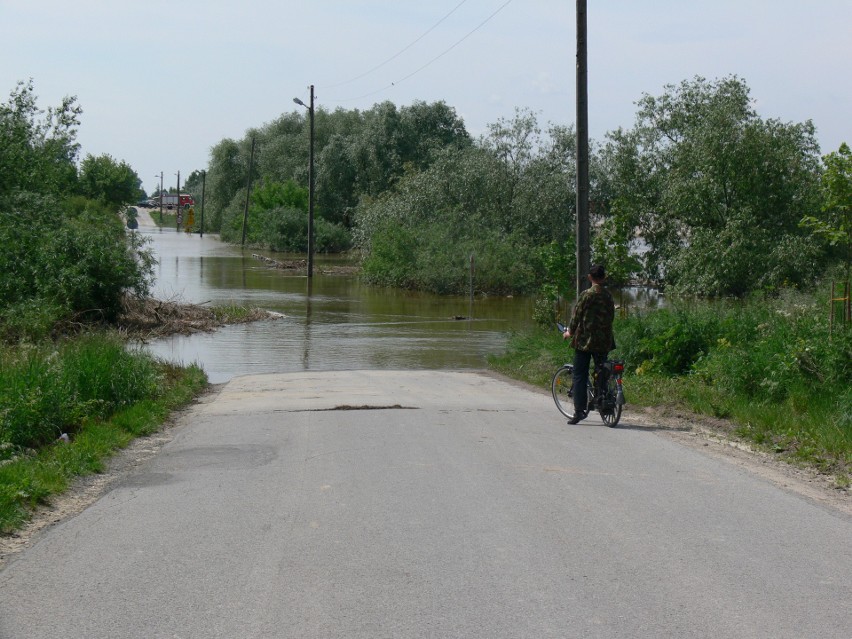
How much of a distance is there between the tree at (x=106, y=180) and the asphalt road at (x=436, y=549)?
265 feet

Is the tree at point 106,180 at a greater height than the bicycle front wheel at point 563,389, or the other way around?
the tree at point 106,180

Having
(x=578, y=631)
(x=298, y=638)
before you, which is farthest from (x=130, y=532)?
(x=578, y=631)

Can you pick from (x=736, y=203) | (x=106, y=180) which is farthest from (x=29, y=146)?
(x=106, y=180)

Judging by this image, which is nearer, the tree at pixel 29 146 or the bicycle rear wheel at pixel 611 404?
the bicycle rear wheel at pixel 611 404

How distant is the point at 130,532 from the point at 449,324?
79.2ft

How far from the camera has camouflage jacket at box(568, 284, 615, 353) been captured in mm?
11289

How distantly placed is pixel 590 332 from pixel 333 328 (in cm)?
1776

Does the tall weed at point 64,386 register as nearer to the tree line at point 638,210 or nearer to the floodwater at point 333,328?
the floodwater at point 333,328

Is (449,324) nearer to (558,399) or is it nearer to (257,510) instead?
(558,399)

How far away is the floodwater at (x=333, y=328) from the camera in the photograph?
838 inches

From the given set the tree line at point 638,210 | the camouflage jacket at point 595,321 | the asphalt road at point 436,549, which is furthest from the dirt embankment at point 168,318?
the asphalt road at point 436,549

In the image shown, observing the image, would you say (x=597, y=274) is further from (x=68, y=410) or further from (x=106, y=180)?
(x=106, y=180)

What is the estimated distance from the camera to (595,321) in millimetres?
11281

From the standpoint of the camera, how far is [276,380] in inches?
666
